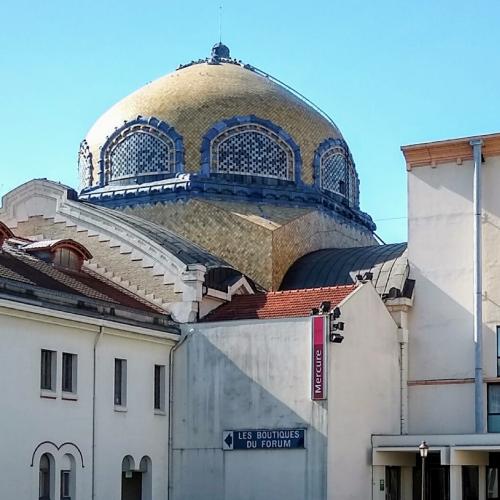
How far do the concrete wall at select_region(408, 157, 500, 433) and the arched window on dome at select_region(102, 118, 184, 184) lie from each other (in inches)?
467

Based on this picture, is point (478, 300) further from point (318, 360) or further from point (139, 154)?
point (139, 154)

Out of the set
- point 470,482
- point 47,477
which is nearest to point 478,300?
point 470,482

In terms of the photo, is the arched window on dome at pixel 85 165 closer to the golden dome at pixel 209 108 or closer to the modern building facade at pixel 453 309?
the golden dome at pixel 209 108

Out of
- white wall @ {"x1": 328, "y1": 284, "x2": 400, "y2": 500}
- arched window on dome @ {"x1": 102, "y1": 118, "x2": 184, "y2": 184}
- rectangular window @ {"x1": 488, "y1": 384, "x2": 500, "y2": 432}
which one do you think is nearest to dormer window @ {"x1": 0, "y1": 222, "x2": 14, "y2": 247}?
white wall @ {"x1": 328, "y1": 284, "x2": 400, "y2": 500}

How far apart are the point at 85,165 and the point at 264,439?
19408mm

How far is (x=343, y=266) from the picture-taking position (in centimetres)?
4694

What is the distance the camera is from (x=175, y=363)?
39.5 meters

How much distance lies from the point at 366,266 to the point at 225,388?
32.0 ft

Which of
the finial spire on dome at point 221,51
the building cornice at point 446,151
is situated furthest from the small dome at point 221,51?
the building cornice at point 446,151

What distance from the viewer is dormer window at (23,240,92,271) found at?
39625 mm

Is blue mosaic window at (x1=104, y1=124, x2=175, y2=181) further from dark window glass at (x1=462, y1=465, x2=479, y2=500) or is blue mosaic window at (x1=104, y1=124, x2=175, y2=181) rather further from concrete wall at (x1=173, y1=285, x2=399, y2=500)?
dark window glass at (x1=462, y1=465, x2=479, y2=500)

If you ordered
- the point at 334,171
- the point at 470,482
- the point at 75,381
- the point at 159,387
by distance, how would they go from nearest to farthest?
the point at 75,381, the point at 159,387, the point at 470,482, the point at 334,171

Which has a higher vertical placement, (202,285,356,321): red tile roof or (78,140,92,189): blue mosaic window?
(78,140,92,189): blue mosaic window

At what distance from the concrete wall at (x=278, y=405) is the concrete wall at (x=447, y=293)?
1711mm
